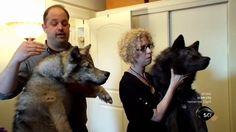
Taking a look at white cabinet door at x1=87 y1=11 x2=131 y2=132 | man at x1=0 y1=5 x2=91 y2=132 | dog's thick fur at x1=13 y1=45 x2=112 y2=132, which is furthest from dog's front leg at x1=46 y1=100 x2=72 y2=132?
white cabinet door at x1=87 y1=11 x2=131 y2=132

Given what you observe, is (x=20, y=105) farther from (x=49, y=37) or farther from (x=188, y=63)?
(x=188, y=63)

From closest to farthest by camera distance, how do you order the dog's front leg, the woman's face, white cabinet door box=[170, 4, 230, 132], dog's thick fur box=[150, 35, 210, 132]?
the dog's front leg, dog's thick fur box=[150, 35, 210, 132], the woman's face, white cabinet door box=[170, 4, 230, 132]

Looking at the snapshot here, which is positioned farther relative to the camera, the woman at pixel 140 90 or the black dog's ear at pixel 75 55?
the woman at pixel 140 90

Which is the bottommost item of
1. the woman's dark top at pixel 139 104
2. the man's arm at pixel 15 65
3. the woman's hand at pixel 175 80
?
the woman's dark top at pixel 139 104

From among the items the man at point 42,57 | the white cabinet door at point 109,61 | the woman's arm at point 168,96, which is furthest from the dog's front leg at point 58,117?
the white cabinet door at point 109,61

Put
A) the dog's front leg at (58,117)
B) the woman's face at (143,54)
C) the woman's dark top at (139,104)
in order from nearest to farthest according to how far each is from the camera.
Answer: the dog's front leg at (58,117), the woman's dark top at (139,104), the woman's face at (143,54)

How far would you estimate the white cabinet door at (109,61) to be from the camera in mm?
2908

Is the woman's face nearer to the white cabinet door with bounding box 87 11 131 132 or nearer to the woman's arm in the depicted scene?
the woman's arm

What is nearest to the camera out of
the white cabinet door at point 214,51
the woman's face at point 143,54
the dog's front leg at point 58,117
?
the dog's front leg at point 58,117

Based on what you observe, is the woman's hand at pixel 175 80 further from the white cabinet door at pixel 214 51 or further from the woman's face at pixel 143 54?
the white cabinet door at pixel 214 51

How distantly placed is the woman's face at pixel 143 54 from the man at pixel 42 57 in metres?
0.42

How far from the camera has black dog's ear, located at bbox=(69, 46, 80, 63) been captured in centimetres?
92

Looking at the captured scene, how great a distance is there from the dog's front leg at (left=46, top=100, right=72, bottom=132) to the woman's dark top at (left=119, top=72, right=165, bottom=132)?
52 cm

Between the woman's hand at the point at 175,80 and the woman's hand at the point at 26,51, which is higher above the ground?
the woman's hand at the point at 26,51
